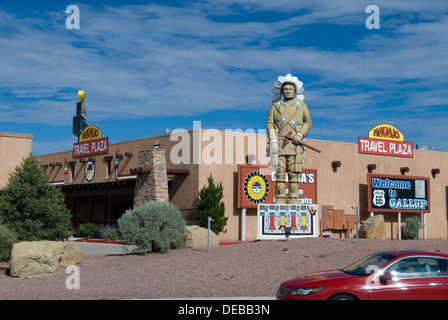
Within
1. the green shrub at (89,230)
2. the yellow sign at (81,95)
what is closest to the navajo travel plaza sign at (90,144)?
the green shrub at (89,230)

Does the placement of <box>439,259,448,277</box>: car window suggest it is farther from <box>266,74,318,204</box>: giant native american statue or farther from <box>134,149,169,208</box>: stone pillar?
<box>134,149,169,208</box>: stone pillar

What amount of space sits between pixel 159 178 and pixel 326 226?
10.2 m

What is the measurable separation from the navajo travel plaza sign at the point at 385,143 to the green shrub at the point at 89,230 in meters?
16.7

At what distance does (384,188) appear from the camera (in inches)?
1358

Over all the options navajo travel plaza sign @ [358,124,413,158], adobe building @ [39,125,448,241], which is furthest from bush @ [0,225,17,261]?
navajo travel plaza sign @ [358,124,413,158]

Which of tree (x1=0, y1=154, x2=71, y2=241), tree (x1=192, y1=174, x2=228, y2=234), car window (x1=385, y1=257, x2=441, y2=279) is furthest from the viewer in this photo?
tree (x1=192, y1=174, x2=228, y2=234)

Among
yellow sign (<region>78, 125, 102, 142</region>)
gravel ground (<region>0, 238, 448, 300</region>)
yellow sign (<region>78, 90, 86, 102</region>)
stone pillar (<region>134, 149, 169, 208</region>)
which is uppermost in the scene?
yellow sign (<region>78, 90, 86, 102</region>)

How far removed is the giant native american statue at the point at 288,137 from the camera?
71.7ft

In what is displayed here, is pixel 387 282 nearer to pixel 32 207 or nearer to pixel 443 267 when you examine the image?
pixel 443 267

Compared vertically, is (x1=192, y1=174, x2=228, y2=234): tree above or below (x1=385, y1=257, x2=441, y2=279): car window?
above

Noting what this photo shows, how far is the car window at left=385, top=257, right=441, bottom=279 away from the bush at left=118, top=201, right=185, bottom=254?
10567mm

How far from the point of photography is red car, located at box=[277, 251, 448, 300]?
9430 millimetres

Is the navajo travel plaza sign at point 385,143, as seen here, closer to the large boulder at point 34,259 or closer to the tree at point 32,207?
the tree at point 32,207

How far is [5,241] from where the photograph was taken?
19078 mm
